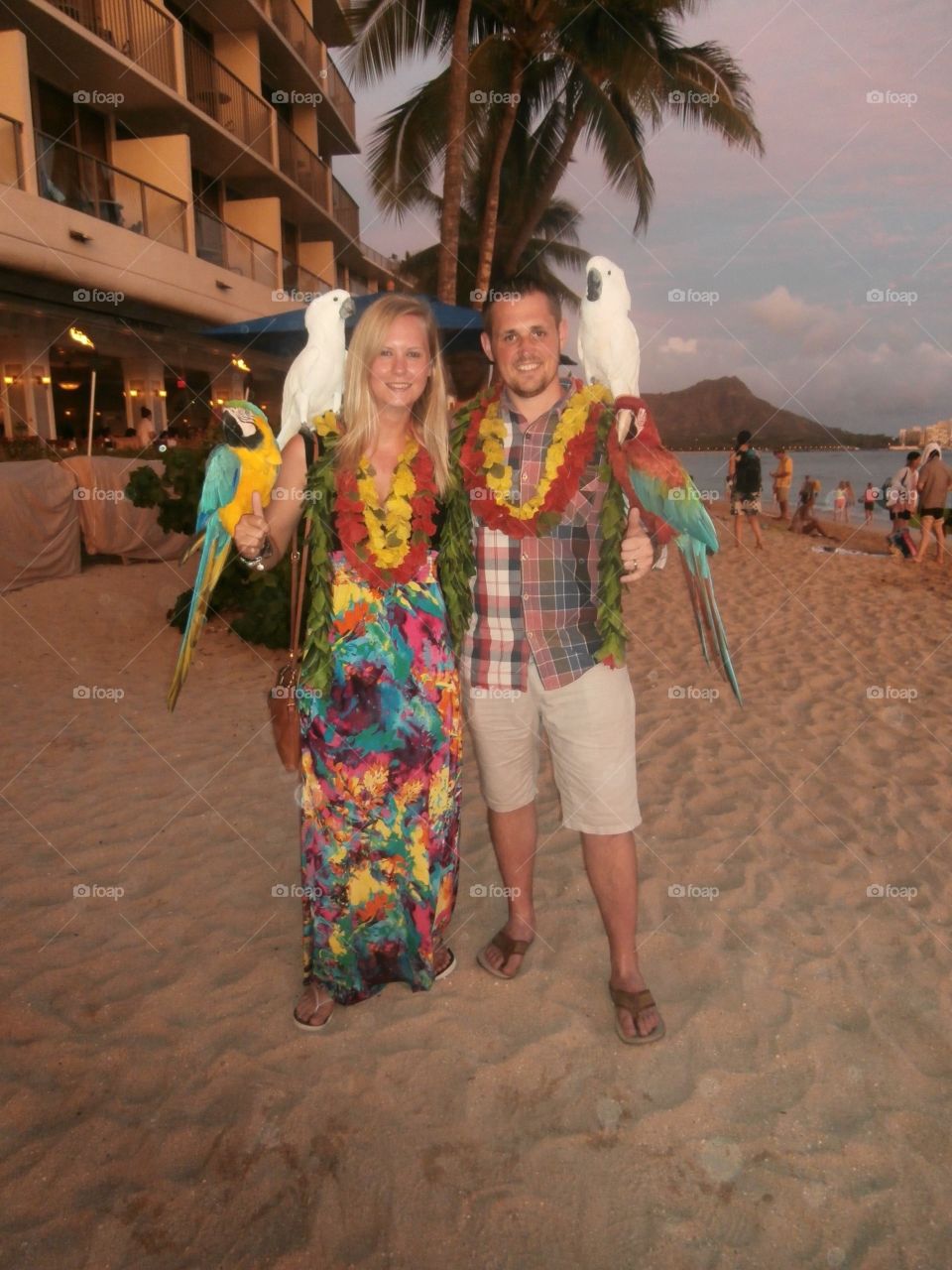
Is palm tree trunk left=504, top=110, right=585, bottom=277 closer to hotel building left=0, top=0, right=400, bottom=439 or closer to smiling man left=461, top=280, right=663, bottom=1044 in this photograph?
hotel building left=0, top=0, right=400, bottom=439

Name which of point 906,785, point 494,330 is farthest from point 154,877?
point 906,785

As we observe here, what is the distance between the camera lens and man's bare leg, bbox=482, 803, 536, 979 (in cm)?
222

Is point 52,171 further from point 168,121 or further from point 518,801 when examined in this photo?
point 518,801

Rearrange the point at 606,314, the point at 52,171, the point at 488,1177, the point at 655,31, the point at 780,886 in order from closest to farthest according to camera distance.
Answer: the point at 488,1177 < the point at 606,314 < the point at 780,886 < the point at 52,171 < the point at 655,31

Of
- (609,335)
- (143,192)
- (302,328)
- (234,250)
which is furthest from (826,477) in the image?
(609,335)

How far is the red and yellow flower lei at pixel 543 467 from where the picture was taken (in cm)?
194

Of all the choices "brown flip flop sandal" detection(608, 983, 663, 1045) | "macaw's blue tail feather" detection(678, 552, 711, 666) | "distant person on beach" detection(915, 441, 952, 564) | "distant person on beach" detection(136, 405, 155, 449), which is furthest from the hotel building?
"brown flip flop sandal" detection(608, 983, 663, 1045)

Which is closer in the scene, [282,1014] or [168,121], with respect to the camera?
[282,1014]

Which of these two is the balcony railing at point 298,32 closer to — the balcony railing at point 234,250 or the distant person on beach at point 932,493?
the balcony railing at point 234,250

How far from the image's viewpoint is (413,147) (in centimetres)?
1051

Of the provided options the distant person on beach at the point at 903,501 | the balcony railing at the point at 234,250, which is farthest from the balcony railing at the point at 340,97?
the distant person on beach at the point at 903,501

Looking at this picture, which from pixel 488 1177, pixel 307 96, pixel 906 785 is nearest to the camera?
pixel 488 1177

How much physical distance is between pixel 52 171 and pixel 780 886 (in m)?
11.5

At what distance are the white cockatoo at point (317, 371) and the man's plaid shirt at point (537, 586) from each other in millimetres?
490
